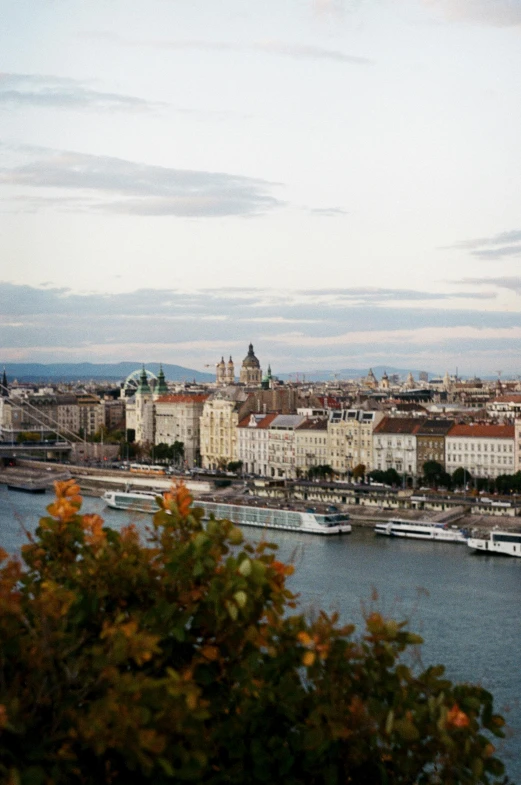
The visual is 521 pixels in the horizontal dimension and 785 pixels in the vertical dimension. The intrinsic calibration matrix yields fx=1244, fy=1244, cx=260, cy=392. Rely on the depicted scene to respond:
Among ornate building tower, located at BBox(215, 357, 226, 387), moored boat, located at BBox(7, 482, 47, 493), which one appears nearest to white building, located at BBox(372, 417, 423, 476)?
moored boat, located at BBox(7, 482, 47, 493)

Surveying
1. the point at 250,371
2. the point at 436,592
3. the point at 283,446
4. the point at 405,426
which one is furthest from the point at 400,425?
the point at 250,371

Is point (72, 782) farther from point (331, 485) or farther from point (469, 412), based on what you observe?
point (469, 412)

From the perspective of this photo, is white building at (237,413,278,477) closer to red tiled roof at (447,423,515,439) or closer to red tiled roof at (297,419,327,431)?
red tiled roof at (297,419,327,431)

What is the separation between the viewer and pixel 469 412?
31.1m

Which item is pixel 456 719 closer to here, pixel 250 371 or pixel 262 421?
pixel 262 421

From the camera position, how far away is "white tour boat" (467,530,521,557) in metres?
16.0

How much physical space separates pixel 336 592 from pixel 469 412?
19.7m

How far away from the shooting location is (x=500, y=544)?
16.0m

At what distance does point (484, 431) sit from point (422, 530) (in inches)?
240

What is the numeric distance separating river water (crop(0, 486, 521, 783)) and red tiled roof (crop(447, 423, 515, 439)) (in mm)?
5081

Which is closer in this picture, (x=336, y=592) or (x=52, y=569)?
(x=52, y=569)

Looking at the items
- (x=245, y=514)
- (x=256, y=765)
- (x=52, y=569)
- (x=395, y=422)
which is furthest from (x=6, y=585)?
(x=395, y=422)

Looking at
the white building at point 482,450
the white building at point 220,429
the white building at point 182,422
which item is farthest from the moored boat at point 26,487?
the white building at point 482,450

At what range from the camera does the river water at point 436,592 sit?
8727mm
